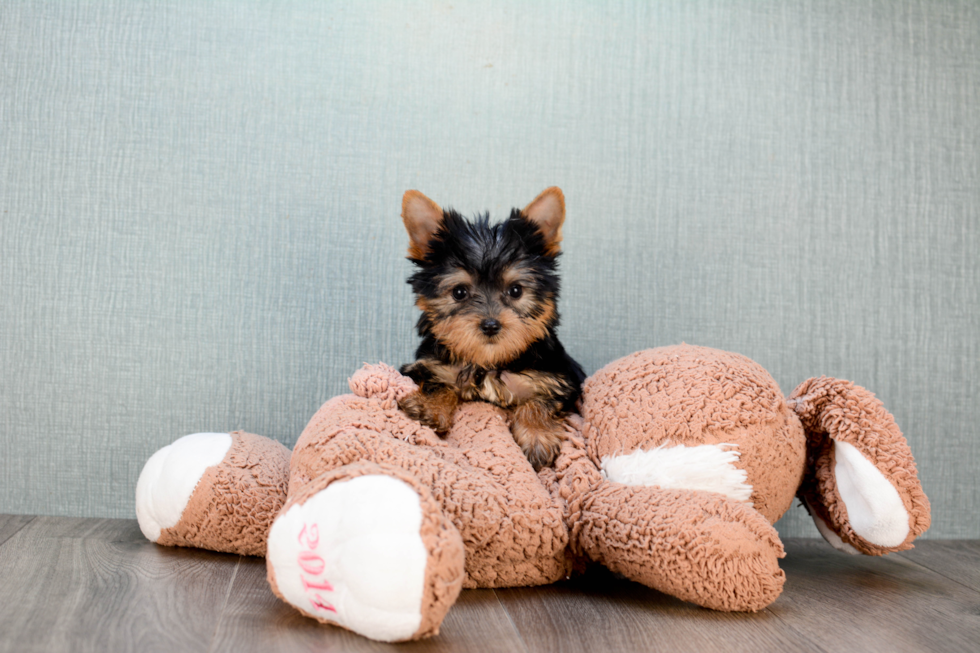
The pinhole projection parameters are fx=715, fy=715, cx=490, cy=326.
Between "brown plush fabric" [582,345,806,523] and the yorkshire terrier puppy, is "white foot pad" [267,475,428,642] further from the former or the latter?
"brown plush fabric" [582,345,806,523]

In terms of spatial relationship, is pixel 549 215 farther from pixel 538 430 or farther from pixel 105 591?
pixel 105 591

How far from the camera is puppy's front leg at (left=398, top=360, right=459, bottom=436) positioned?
6.20 feet

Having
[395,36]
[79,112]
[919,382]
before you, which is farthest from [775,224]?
[79,112]

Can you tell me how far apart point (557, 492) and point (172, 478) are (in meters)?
1.04

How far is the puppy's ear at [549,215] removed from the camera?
194 cm

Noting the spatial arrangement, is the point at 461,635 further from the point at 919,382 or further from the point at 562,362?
the point at 919,382

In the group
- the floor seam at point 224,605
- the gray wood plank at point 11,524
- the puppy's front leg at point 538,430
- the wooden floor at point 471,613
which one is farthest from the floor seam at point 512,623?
the gray wood plank at point 11,524

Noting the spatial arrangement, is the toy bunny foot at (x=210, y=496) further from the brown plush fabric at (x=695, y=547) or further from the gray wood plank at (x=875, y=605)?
the gray wood plank at (x=875, y=605)

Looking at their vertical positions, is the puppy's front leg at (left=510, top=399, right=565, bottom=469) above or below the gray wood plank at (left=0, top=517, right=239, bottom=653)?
above

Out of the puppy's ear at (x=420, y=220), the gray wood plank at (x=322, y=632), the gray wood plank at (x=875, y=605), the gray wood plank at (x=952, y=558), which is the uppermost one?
the puppy's ear at (x=420, y=220)

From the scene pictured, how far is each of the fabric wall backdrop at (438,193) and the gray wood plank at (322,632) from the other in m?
1.01

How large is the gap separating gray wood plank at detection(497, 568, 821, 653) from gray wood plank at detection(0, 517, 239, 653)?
64 cm

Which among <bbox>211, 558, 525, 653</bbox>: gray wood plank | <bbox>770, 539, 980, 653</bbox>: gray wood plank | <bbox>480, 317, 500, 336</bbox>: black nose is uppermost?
<bbox>480, 317, 500, 336</bbox>: black nose

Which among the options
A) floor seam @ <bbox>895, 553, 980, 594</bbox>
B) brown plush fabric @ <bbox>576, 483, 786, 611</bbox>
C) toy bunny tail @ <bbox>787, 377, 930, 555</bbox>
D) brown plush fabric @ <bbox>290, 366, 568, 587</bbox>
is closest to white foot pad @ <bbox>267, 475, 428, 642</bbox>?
brown plush fabric @ <bbox>290, 366, 568, 587</bbox>
